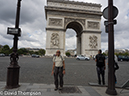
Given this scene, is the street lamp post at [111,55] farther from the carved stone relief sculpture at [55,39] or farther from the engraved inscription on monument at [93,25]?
the engraved inscription on monument at [93,25]

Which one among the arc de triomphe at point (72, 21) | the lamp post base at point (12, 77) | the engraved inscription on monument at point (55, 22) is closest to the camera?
the lamp post base at point (12, 77)

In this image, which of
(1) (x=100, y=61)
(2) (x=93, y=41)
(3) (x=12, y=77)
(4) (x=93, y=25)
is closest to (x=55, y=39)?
(2) (x=93, y=41)

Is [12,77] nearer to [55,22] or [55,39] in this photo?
[55,39]

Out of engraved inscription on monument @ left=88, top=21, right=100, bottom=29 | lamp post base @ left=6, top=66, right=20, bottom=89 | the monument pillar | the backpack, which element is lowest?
lamp post base @ left=6, top=66, right=20, bottom=89

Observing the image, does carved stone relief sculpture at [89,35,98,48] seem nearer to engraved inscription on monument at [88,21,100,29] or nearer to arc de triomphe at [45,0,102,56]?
arc de triomphe at [45,0,102,56]

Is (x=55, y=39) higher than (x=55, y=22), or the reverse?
(x=55, y=22)

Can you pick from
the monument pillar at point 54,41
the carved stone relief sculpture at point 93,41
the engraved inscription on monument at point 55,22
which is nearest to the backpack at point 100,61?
the monument pillar at point 54,41

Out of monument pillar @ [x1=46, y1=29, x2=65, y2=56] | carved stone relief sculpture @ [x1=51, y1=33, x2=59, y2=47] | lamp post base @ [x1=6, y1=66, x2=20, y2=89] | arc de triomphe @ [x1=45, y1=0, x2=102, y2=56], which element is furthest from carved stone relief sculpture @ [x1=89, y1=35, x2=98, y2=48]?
lamp post base @ [x1=6, y1=66, x2=20, y2=89]

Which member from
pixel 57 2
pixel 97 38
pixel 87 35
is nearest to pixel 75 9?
pixel 57 2

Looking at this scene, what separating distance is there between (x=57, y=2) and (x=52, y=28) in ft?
26.0

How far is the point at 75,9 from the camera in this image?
26.9m

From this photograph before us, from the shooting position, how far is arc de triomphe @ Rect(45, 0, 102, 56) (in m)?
25.0

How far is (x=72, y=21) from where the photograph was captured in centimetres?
2725

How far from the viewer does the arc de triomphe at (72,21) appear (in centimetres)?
2496
